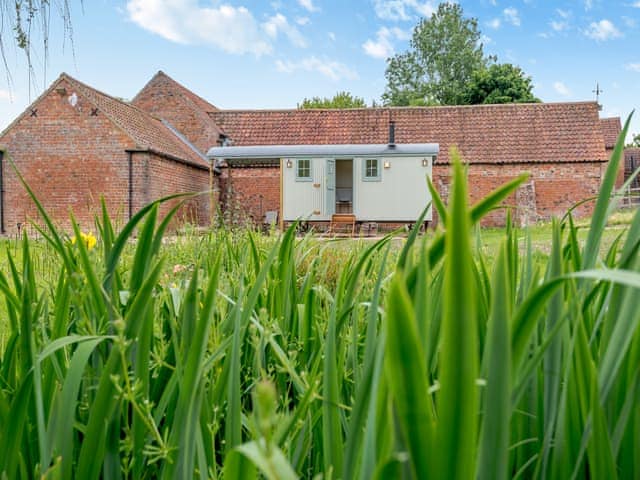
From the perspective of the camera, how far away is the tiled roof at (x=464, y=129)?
65.9ft

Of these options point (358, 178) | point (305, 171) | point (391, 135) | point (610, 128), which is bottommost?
point (358, 178)

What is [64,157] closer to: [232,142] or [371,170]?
[232,142]

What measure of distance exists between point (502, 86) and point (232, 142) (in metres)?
17.9

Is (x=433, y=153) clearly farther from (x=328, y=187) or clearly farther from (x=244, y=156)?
(x=244, y=156)

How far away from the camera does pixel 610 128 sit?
40344 mm

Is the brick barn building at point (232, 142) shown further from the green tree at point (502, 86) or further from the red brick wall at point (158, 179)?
the green tree at point (502, 86)

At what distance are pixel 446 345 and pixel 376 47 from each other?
65.6 meters

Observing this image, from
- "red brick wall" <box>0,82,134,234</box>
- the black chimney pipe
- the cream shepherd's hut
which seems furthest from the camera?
the black chimney pipe

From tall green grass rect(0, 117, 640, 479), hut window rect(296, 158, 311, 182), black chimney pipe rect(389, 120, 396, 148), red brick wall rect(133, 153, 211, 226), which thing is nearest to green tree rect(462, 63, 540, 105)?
black chimney pipe rect(389, 120, 396, 148)

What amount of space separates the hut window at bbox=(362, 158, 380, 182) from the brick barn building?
2.70m

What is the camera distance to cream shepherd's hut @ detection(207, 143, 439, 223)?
17.1 metres

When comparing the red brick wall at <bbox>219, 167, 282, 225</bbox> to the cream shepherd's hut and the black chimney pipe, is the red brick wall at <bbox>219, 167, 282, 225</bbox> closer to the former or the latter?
the cream shepherd's hut

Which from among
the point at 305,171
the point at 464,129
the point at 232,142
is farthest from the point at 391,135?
the point at 232,142

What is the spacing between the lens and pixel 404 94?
1658 inches
